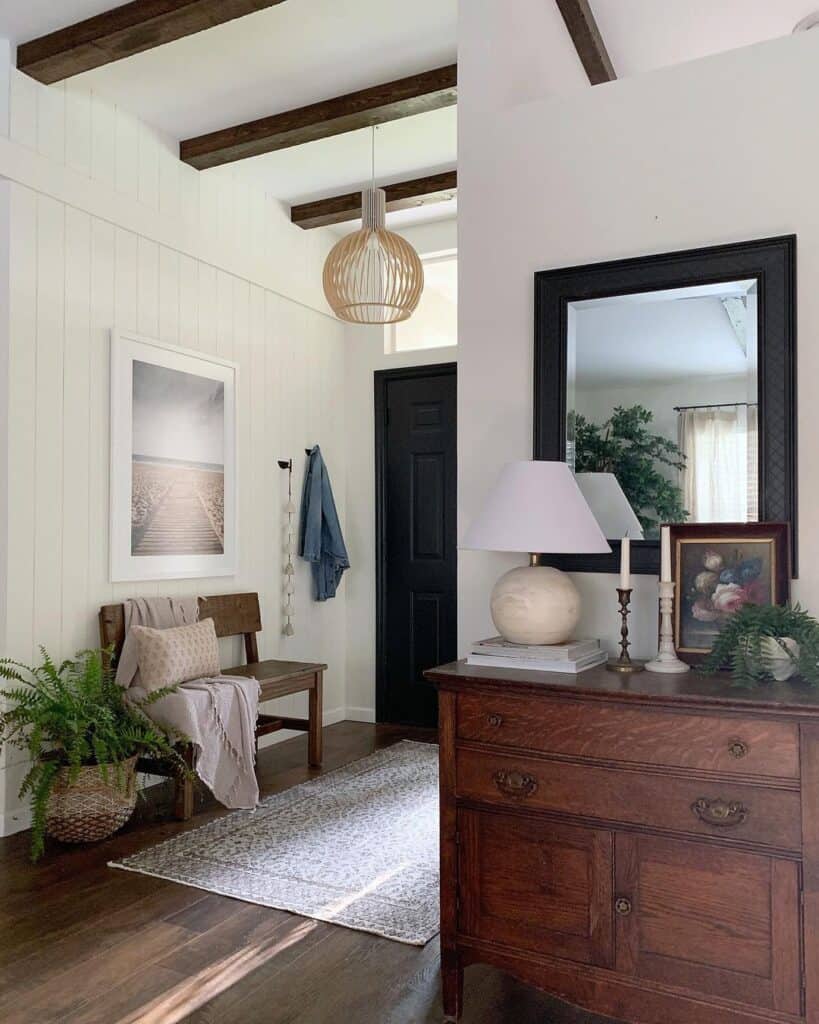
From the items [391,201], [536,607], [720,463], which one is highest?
[391,201]

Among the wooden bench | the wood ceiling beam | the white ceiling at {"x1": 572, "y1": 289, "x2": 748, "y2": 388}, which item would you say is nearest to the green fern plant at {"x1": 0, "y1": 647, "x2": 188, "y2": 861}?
the wooden bench

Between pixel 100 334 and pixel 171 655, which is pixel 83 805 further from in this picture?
pixel 100 334

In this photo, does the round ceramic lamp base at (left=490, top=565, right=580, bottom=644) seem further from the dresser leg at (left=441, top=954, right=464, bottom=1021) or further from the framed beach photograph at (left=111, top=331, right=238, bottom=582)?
the framed beach photograph at (left=111, top=331, right=238, bottom=582)

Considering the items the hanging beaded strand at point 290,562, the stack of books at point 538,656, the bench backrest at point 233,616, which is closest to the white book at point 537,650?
the stack of books at point 538,656

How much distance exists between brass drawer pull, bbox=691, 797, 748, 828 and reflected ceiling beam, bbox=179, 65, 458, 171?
2.87 meters

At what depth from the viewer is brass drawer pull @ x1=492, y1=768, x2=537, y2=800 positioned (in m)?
1.99

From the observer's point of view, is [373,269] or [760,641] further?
[373,269]

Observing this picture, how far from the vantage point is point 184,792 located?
11.4ft

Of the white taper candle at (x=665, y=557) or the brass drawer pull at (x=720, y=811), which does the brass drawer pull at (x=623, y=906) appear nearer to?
the brass drawer pull at (x=720, y=811)

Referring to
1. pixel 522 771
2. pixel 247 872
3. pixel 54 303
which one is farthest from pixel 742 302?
pixel 54 303

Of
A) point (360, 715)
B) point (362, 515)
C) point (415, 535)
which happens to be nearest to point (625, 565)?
point (415, 535)

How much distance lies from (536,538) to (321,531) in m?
3.14

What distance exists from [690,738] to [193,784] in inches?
93.0

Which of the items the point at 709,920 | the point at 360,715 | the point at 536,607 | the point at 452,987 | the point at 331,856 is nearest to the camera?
the point at 709,920
